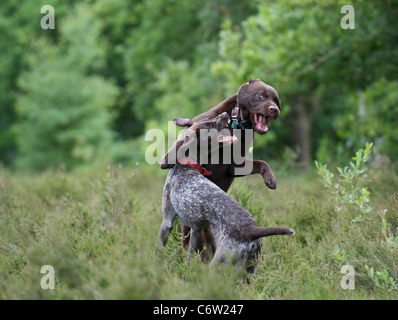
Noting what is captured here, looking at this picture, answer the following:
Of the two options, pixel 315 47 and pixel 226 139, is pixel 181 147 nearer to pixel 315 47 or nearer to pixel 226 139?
pixel 226 139

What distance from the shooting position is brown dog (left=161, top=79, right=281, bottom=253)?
4.37m

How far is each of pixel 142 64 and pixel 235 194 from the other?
19.5 m

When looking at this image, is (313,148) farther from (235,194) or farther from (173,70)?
(235,194)

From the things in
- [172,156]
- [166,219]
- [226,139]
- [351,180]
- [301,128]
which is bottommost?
[166,219]

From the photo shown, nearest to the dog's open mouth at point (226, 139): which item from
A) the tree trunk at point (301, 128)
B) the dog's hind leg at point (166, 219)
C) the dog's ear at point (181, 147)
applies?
the dog's ear at point (181, 147)

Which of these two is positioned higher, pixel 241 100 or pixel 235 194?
pixel 241 100

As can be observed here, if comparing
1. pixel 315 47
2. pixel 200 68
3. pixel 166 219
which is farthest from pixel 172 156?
pixel 200 68

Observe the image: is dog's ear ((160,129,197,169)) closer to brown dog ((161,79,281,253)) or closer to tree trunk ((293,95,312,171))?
brown dog ((161,79,281,253))

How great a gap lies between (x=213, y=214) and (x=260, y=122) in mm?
924

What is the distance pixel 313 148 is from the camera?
79.2ft

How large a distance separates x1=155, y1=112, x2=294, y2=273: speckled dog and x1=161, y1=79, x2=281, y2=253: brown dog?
0.15 metres

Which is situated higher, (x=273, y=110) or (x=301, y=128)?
(x=301, y=128)

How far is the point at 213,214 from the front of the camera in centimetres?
402
